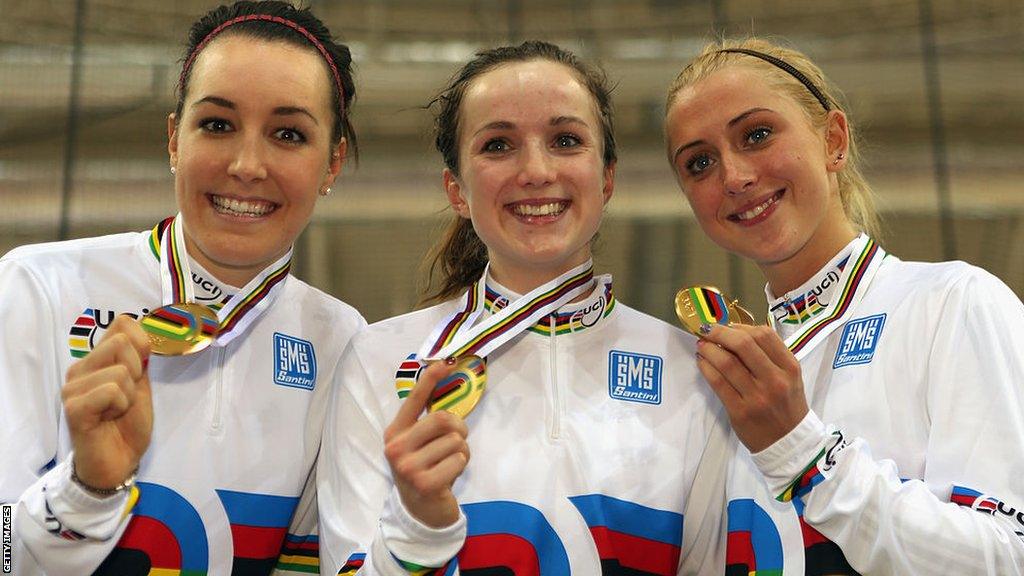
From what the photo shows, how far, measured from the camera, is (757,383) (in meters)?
1.76

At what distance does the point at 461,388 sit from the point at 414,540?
317mm

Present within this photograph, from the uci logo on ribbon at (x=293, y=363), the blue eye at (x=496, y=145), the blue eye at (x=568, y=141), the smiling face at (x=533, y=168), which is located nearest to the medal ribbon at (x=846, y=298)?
the smiling face at (x=533, y=168)

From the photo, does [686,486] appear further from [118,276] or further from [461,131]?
[118,276]

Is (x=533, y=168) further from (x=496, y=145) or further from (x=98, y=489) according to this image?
(x=98, y=489)

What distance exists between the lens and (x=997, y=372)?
1721 millimetres

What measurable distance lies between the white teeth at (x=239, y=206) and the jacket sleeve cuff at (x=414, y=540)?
2.34 feet

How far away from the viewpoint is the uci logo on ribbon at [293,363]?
2.16 m

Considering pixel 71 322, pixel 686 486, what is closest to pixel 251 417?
pixel 71 322

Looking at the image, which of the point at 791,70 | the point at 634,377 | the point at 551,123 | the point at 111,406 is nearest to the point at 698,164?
the point at 791,70

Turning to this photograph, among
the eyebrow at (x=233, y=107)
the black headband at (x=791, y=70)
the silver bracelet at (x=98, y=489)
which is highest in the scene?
the black headband at (x=791, y=70)

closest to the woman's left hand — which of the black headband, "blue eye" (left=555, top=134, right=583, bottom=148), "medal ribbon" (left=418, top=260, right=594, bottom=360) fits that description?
"medal ribbon" (left=418, top=260, right=594, bottom=360)

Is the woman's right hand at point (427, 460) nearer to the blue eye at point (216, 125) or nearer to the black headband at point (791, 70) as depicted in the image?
the blue eye at point (216, 125)

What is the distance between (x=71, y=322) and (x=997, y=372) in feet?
5.48

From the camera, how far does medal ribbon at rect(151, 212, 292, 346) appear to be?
2.09 metres
